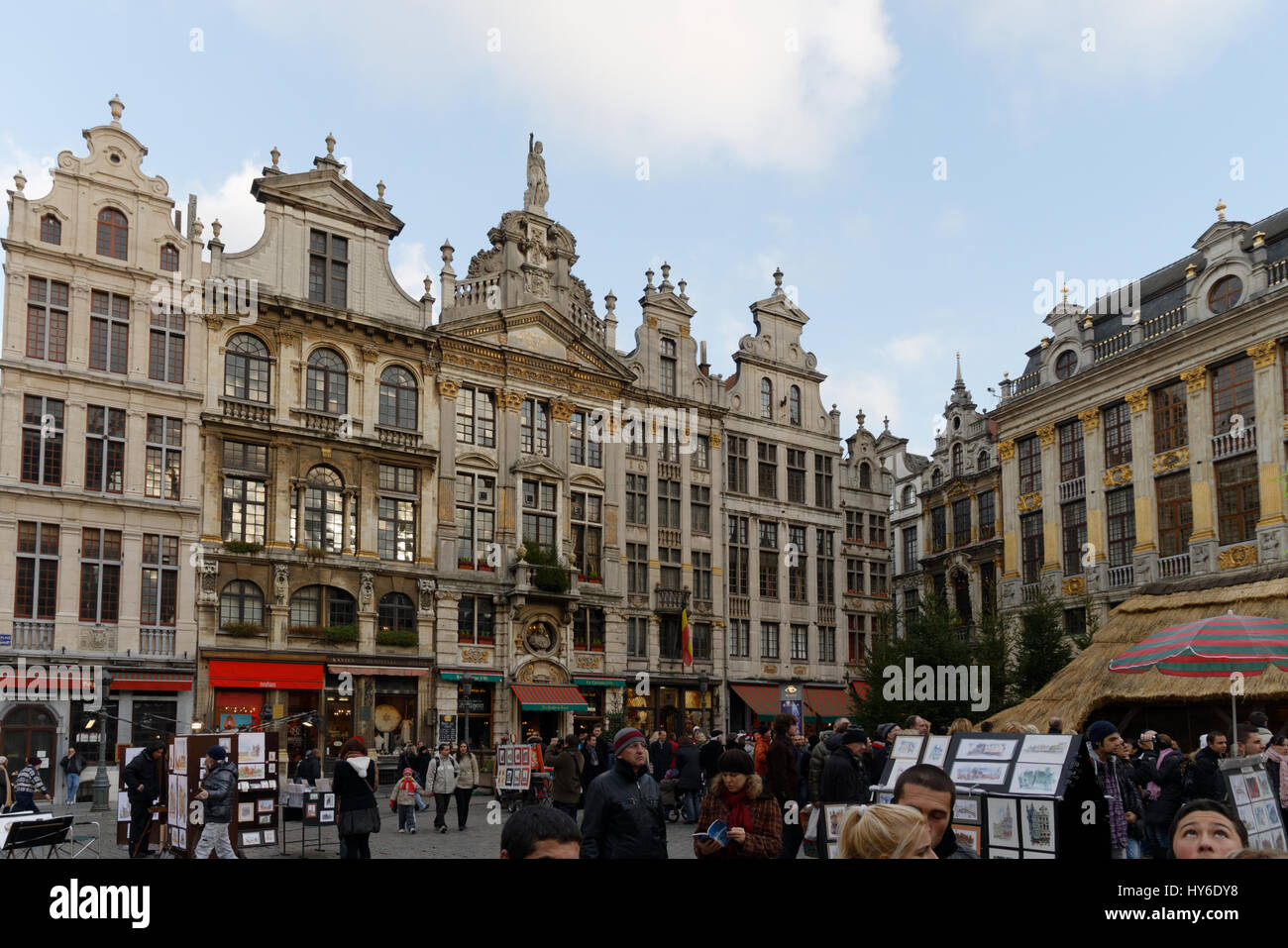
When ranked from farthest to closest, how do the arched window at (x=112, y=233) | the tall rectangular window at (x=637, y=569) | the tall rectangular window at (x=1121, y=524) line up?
the tall rectangular window at (x=637, y=569) → the tall rectangular window at (x=1121, y=524) → the arched window at (x=112, y=233)

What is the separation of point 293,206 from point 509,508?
1209cm

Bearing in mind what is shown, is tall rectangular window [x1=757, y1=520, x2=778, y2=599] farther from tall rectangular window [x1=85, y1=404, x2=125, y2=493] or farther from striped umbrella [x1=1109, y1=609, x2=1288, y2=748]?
striped umbrella [x1=1109, y1=609, x2=1288, y2=748]

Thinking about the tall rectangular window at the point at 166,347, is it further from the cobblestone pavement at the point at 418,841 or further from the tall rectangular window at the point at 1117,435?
the tall rectangular window at the point at 1117,435

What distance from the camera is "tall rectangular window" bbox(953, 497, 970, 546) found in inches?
2026

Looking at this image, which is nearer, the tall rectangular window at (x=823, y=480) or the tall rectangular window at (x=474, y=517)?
the tall rectangular window at (x=474, y=517)

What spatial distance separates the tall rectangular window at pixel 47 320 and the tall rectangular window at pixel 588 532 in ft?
56.4

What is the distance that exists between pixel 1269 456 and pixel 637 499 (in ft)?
68.5

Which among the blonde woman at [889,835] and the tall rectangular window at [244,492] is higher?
the tall rectangular window at [244,492]

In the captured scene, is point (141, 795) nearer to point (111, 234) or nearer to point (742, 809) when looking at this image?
point (742, 809)

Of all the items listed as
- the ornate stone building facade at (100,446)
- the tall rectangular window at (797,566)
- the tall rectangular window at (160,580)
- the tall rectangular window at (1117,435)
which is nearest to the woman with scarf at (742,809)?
the ornate stone building facade at (100,446)

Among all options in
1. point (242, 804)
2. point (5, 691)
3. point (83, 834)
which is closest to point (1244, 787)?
point (242, 804)

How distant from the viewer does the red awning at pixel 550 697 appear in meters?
38.2

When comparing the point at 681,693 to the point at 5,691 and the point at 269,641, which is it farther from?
the point at 5,691
